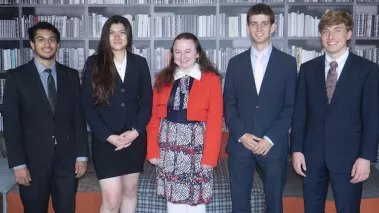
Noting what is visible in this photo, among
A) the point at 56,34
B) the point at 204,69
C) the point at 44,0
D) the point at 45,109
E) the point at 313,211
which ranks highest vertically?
the point at 44,0

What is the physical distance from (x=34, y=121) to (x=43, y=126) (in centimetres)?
6

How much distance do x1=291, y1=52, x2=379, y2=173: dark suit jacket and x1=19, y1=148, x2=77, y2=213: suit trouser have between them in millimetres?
1320

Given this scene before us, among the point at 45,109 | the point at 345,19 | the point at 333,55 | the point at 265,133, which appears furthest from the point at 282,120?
the point at 45,109

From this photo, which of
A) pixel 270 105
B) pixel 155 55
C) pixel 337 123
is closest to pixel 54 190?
pixel 270 105

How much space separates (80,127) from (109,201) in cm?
47

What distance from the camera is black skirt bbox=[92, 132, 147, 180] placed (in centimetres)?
236

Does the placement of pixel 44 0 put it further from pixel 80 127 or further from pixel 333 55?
pixel 333 55

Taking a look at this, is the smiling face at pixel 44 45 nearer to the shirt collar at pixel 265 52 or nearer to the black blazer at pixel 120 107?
the black blazer at pixel 120 107

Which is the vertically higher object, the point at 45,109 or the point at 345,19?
the point at 345,19

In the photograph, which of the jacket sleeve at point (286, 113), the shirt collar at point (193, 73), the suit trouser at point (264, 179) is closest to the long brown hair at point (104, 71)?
the shirt collar at point (193, 73)

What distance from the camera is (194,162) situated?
93.7 inches

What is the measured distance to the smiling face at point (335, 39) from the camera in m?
2.24

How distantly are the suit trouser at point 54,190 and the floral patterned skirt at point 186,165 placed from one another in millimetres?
566

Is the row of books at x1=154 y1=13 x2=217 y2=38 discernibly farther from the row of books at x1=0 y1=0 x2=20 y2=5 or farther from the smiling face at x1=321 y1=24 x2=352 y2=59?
the smiling face at x1=321 y1=24 x2=352 y2=59
